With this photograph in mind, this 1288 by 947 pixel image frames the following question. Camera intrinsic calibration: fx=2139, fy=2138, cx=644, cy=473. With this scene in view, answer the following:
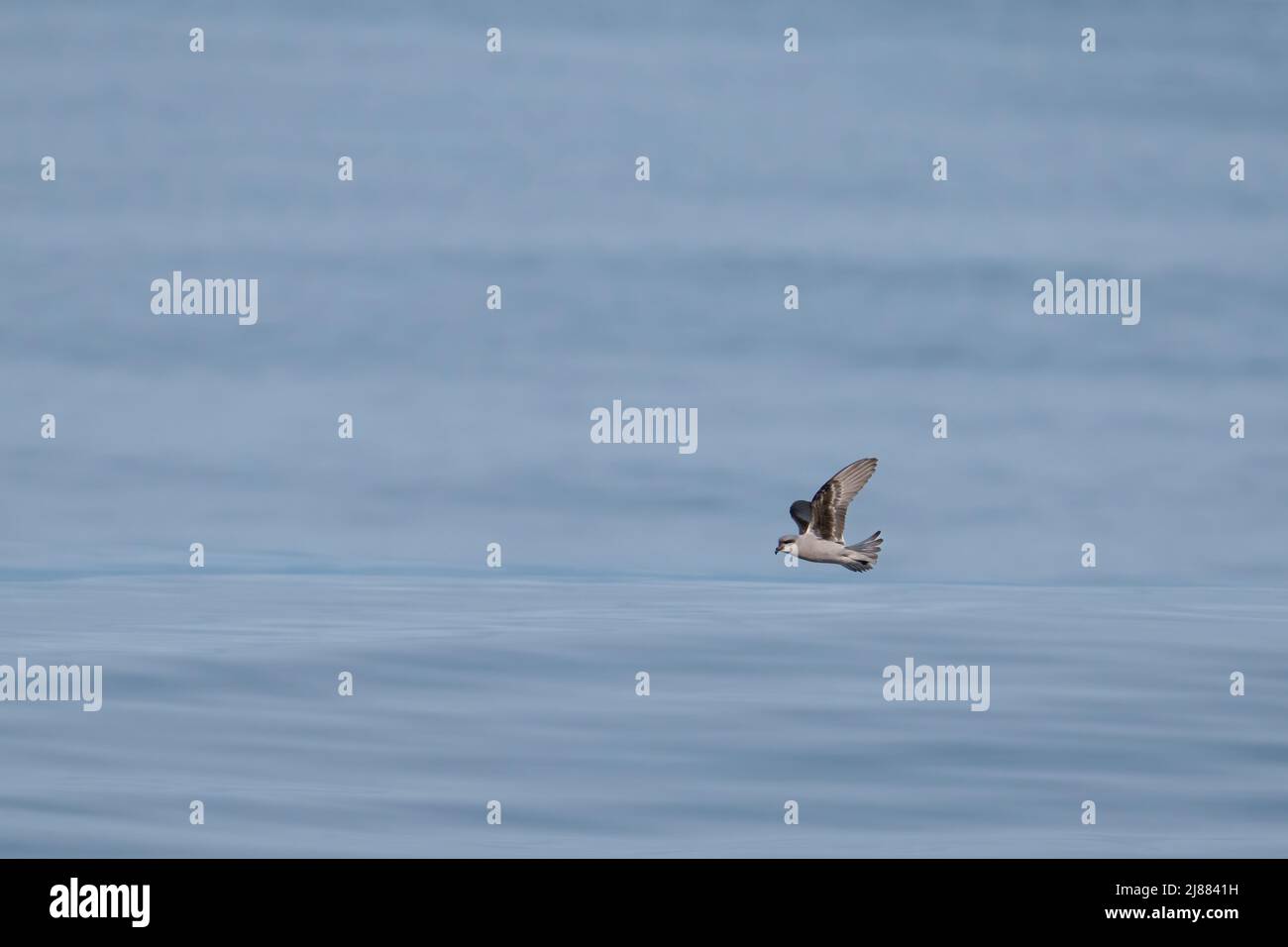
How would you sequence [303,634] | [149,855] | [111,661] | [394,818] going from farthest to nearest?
1. [303,634]
2. [111,661]
3. [394,818]
4. [149,855]

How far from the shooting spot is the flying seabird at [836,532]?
25.2 meters

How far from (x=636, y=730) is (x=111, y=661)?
30.8 feet

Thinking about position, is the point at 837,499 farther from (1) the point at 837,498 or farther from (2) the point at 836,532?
(2) the point at 836,532

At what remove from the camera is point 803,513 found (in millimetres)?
25984

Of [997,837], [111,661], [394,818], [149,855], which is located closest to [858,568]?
[997,837]

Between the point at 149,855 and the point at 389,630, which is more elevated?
the point at 389,630

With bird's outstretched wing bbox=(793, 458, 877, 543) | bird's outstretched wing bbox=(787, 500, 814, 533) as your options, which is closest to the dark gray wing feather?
bird's outstretched wing bbox=(793, 458, 877, 543)

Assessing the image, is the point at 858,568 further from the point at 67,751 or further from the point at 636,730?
the point at 67,751

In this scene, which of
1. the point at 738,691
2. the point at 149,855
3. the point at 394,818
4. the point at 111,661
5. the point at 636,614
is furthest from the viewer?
the point at 636,614

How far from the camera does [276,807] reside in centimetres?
2358

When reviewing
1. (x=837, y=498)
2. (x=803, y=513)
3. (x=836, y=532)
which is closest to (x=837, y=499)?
(x=837, y=498)

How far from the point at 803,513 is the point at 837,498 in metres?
0.85

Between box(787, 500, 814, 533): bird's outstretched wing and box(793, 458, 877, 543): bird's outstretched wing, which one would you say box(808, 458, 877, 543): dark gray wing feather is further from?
box(787, 500, 814, 533): bird's outstretched wing

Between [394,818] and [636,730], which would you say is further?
[636,730]
